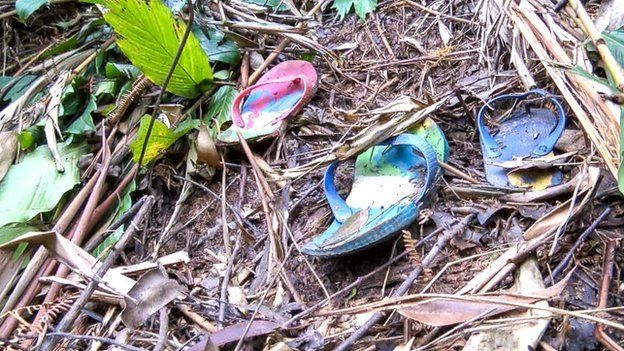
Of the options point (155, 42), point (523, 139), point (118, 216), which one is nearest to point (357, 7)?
point (155, 42)

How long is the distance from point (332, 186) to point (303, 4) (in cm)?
66

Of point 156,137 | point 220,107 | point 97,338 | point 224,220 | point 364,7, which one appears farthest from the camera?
point 364,7

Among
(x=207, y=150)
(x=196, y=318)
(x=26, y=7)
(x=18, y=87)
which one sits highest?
(x=26, y=7)

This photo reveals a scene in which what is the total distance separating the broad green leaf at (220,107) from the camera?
3.93 ft

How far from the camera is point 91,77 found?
1335 millimetres

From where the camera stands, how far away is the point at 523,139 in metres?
0.93

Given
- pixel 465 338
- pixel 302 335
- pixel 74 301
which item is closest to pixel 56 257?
pixel 74 301

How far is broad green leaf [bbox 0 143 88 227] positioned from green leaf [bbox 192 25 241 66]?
1.15 feet

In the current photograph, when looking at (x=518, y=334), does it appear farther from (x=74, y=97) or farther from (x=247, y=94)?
(x=74, y=97)

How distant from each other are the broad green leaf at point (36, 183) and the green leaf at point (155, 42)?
24 centimetres

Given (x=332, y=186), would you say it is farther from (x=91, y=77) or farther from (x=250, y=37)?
(x=91, y=77)

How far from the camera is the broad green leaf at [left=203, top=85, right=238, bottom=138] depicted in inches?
47.1

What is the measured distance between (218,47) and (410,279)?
2.60ft

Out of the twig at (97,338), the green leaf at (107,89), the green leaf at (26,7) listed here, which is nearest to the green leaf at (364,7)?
the green leaf at (107,89)
